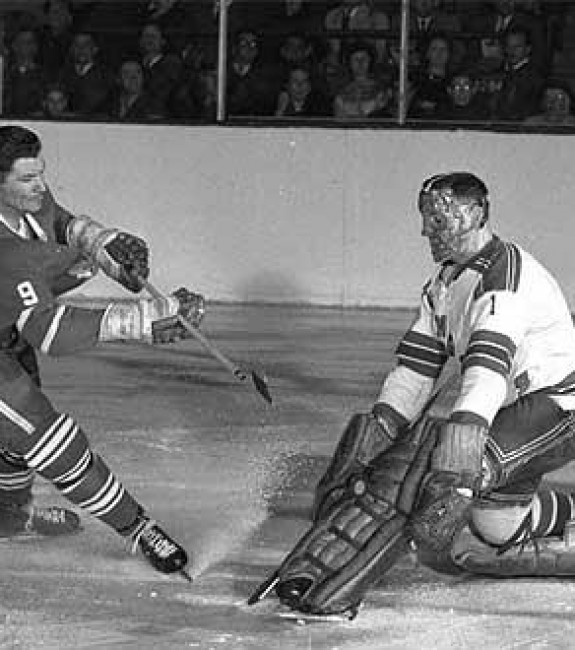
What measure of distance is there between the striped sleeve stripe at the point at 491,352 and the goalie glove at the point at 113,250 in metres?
1.02

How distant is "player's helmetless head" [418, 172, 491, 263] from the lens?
4.92 m

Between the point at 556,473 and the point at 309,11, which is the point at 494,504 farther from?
the point at 309,11

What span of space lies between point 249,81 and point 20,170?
5.92 m

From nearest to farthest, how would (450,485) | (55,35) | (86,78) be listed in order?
(450,485) < (86,78) < (55,35)

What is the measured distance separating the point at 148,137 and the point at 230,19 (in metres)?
0.74

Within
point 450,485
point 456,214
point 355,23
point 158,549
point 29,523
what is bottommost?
point 29,523

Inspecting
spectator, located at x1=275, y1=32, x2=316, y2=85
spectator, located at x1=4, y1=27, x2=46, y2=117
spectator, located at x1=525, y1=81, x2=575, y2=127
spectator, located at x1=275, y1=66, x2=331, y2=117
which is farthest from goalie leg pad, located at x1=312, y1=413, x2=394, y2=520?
spectator, located at x1=4, y1=27, x2=46, y2=117

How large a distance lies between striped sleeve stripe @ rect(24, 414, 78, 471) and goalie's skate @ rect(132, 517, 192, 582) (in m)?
0.30

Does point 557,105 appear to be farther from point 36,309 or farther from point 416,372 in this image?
point 36,309

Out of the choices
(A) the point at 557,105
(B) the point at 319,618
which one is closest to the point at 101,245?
(B) the point at 319,618

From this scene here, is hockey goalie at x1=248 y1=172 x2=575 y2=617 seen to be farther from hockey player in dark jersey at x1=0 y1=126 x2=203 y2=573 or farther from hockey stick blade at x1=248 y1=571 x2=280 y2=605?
hockey player in dark jersey at x1=0 y1=126 x2=203 y2=573

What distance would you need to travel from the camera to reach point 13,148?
5.12 m

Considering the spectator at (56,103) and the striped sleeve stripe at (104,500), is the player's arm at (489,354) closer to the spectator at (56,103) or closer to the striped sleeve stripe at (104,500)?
the striped sleeve stripe at (104,500)

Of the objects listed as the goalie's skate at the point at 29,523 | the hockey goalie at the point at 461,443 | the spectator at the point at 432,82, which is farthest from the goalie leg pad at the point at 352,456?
the spectator at the point at 432,82
